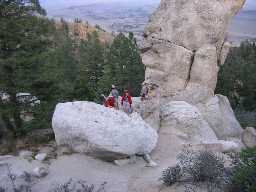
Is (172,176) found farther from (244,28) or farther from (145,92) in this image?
(244,28)

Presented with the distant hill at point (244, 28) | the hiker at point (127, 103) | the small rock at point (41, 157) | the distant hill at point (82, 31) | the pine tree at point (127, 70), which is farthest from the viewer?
the distant hill at point (82, 31)

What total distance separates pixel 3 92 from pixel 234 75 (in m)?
26.8

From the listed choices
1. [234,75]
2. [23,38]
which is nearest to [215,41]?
[23,38]

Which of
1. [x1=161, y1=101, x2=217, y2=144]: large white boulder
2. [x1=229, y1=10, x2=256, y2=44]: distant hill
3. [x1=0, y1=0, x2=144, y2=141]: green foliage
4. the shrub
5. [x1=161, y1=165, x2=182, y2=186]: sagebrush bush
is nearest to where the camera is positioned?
the shrub

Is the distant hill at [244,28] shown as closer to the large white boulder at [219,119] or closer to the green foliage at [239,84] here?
the green foliage at [239,84]

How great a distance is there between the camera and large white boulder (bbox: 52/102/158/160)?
704 inches

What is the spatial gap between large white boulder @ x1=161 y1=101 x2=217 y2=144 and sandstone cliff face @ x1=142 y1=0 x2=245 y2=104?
2.23 meters

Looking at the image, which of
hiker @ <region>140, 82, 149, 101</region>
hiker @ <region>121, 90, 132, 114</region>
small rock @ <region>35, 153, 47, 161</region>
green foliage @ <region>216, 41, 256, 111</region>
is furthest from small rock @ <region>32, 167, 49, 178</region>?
green foliage @ <region>216, 41, 256, 111</region>

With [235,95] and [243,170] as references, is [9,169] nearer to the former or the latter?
[243,170]

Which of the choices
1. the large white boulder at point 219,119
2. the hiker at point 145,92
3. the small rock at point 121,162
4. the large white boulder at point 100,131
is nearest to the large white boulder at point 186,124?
the large white boulder at point 219,119

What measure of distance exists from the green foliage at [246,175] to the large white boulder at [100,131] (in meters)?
6.20

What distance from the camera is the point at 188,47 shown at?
25.8m

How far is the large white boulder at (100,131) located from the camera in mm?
17891

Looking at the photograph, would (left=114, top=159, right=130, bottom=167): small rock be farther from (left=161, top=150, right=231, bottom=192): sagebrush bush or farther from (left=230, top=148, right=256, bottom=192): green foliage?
(left=230, top=148, right=256, bottom=192): green foliage
